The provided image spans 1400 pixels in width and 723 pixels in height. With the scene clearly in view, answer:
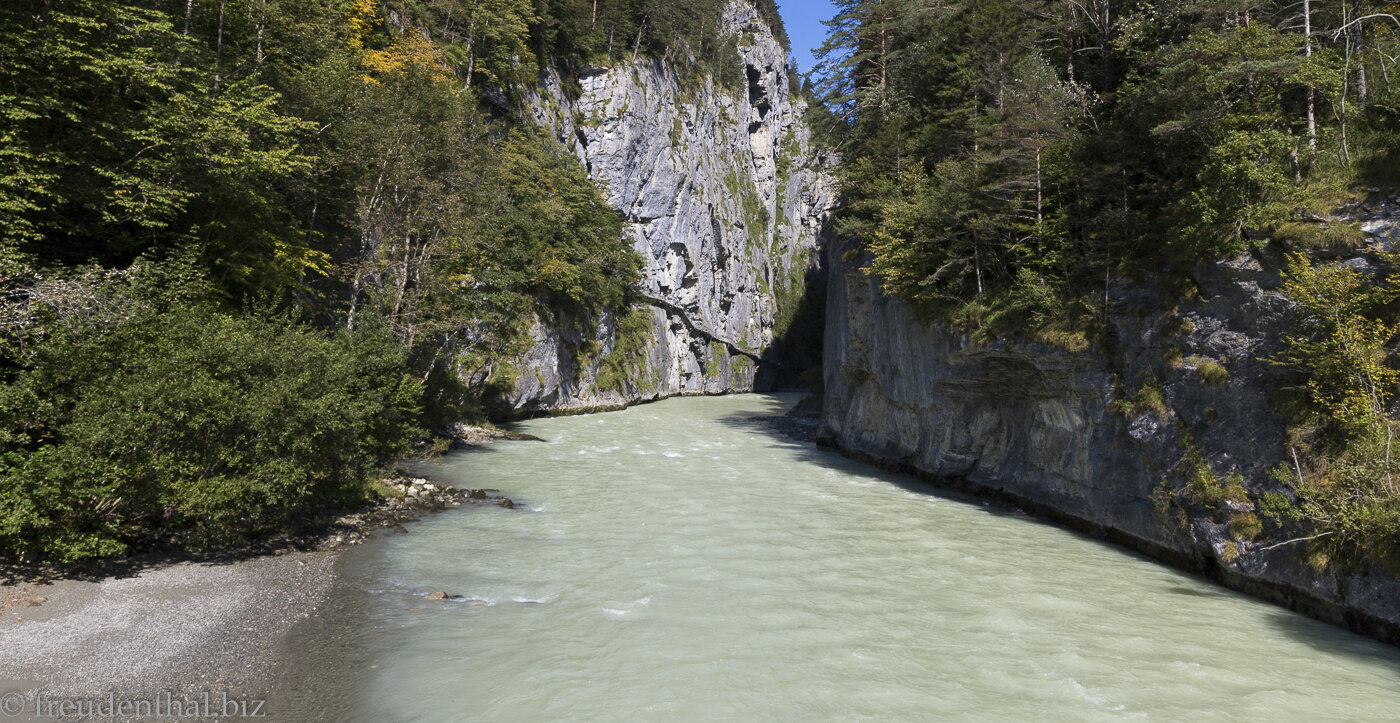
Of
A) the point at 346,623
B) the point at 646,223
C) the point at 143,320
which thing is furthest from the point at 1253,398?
the point at 646,223

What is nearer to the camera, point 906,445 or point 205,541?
point 205,541

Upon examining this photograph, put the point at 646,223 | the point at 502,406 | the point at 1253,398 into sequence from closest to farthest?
the point at 1253,398 < the point at 502,406 < the point at 646,223

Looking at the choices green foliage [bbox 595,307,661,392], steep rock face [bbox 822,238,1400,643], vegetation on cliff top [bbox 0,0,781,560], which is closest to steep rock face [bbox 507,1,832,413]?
green foliage [bbox 595,307,661,392]

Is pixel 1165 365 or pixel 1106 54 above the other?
pixel 1106 54

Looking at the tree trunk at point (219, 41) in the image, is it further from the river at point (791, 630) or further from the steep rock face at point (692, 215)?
the steep rock face at point (692, 215)

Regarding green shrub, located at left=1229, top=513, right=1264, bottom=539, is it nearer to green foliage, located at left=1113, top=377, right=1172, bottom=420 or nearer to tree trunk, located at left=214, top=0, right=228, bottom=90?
green foliage, located at left=1113, top=377, right=1172, bottom=420

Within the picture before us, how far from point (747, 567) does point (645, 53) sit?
50.9m

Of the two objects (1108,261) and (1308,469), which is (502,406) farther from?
(1308,469)

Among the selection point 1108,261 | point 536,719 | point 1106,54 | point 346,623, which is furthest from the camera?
point 1106,54

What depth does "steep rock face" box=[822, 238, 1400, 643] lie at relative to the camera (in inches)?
391

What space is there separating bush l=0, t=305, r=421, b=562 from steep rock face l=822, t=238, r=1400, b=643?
15.2 meters

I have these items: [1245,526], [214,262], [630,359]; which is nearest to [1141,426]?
[1245,526]

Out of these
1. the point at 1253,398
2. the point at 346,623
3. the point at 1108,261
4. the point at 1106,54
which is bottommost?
the point at 346,623

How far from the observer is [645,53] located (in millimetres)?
51875
